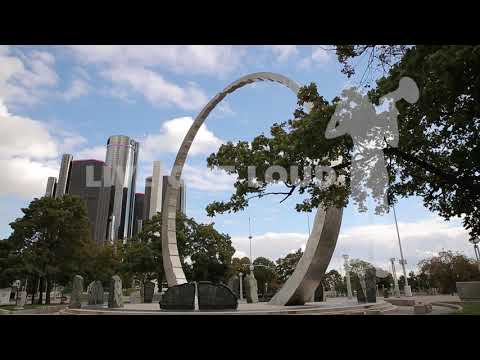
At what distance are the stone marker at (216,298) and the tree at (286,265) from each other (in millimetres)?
38888

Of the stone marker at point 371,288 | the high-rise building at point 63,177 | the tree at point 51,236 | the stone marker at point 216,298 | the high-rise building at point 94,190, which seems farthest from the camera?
the high-rise building at point 94,190

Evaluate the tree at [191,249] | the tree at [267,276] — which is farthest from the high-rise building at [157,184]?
the tree at [191,249]

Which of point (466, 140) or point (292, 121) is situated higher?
point (292, 121)

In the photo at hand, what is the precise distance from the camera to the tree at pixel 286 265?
2057 inches

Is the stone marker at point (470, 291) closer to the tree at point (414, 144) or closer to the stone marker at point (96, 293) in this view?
the tree at point (414, 144)

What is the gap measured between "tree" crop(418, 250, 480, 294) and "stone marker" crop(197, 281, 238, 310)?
72.4 ft

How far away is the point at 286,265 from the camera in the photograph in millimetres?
52594

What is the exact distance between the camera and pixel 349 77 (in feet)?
30.7

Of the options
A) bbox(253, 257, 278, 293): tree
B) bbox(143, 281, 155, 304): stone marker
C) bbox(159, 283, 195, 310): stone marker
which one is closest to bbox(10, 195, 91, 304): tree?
bbox(143, 281, 155, 304): stone marker
